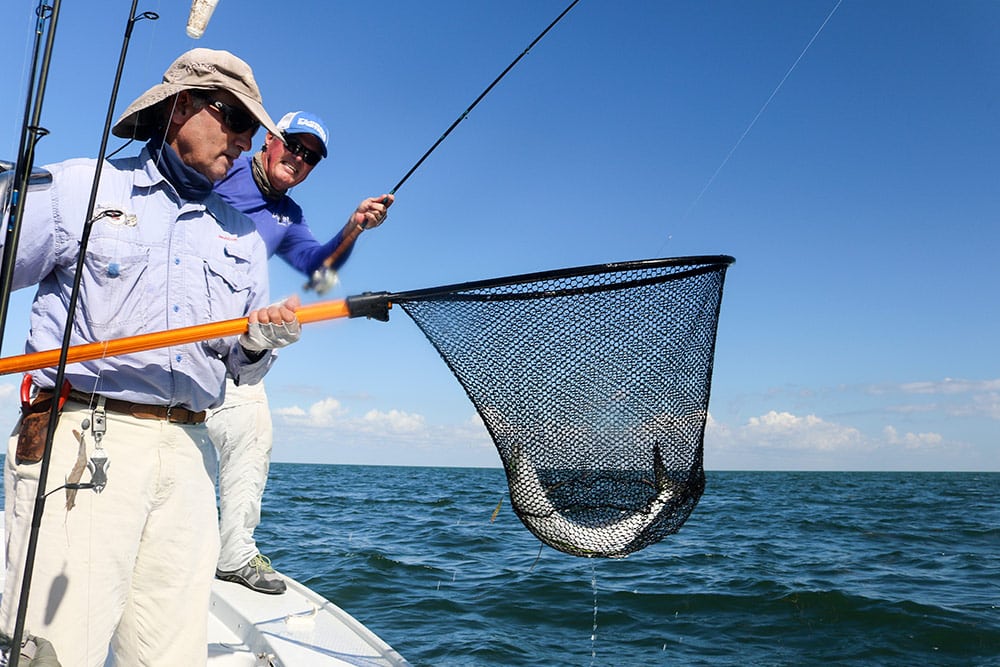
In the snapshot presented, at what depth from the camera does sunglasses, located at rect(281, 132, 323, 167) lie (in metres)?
3.64

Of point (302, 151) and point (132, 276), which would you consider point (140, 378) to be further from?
point (302, 151)

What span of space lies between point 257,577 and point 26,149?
11.3ft

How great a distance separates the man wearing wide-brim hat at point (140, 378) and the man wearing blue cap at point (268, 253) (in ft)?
3.04

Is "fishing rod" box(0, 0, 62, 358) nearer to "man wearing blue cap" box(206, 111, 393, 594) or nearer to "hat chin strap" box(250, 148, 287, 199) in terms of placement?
"man wearing blue cap" box(206, 111, 393, 594)

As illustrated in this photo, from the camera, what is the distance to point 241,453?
14.7ft

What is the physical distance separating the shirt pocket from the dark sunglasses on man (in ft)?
1.57

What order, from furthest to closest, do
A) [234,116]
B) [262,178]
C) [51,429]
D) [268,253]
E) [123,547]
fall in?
[262,178] < [268,253] < [234,116] < [123,547] < [51,429]

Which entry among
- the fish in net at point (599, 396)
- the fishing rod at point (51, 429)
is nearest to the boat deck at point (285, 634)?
the fish in net at point (599, 396)

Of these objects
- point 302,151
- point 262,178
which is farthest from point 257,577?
point 302,151

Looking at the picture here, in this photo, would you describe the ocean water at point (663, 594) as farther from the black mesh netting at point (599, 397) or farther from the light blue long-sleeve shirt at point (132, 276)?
Answer: the light blue long-sleeve shirt at point (132, 276)

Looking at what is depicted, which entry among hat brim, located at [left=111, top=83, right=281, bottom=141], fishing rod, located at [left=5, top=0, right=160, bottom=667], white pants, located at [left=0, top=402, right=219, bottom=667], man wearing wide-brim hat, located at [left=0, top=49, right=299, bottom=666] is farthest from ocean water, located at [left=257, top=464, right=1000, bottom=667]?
hat brim, located at [left=111, top=83, right=281, bottom=141]

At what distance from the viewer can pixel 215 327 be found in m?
2.11

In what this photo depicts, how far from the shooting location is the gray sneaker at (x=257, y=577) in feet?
15.1

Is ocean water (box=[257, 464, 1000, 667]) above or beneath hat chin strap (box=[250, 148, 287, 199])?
beneath
